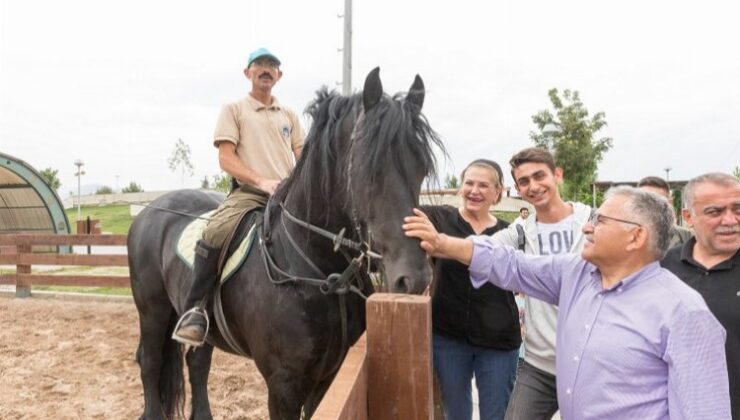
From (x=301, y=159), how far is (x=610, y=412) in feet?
5.91

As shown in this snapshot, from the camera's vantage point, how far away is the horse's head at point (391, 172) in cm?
180

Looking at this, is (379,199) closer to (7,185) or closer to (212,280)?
(212,280)

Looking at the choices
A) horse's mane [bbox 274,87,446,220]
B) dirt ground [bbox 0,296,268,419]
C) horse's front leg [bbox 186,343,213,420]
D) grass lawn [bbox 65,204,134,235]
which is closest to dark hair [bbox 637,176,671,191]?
horse's mane [bbox 274,87,446,220]

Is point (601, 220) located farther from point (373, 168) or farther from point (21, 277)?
point (21, 277)

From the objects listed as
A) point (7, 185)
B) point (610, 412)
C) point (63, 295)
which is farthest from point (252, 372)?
point (7, 185)

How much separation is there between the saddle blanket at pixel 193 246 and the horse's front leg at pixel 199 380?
1.14 metres

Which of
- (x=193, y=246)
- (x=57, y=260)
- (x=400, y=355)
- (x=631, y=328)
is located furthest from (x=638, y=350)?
(x=57, y=260)

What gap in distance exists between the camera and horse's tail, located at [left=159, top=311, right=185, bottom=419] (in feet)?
13.4

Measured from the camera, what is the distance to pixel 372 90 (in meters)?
2.20

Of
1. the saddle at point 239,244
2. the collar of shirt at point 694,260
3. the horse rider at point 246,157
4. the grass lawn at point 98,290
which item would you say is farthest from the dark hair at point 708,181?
the grass lawn at point 98,290

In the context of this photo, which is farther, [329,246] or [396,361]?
[329,246]

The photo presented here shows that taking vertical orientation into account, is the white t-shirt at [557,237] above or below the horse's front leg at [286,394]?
above

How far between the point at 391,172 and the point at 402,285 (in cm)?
46

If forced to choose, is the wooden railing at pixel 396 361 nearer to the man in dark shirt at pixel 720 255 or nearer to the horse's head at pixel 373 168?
the horse's head at pixel 373 168
